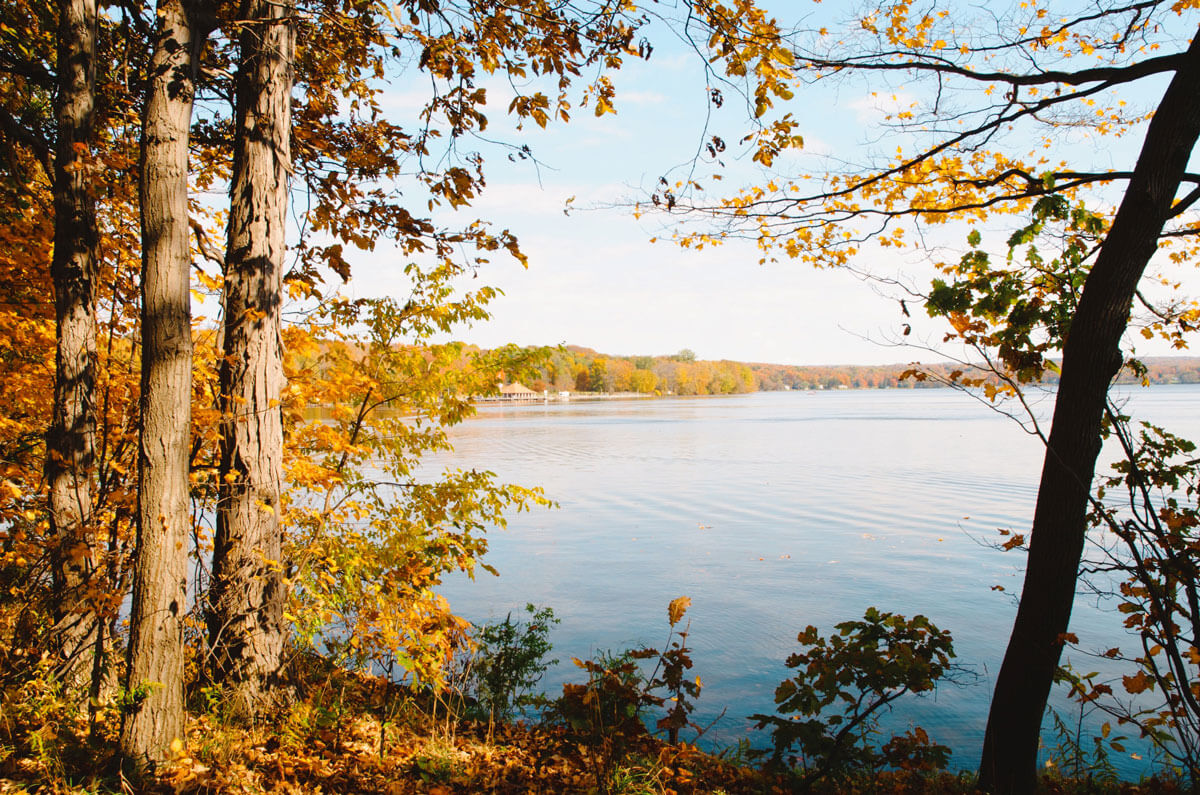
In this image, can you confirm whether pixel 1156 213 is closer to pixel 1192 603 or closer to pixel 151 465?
pixel 1192 603

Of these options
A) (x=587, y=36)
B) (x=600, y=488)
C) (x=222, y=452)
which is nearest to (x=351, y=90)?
(x=587, y=36)

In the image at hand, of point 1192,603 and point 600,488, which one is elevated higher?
point 1192,603

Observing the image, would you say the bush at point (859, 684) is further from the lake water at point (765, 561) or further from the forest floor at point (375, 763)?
the lake water at point (765, 561)

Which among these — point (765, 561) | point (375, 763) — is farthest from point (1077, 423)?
point (765, 561)

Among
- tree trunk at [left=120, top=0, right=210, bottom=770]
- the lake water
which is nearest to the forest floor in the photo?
tree trunk at [left=120, top=0, right=210, bottom=770]

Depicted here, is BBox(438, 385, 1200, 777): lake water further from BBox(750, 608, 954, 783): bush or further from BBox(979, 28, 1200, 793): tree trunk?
BBox(750, 608, 954, 783): bush

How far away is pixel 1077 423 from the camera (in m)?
3.64

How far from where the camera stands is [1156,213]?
3508mm

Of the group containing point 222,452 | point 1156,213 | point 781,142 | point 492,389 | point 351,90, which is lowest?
point 222,452

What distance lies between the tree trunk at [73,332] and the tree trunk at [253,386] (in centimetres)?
70

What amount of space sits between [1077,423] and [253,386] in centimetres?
477

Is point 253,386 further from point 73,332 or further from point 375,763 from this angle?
point 375,763

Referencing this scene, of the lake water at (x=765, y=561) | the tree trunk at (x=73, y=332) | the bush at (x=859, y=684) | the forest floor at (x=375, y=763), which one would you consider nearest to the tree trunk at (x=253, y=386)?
the forest floor at (x=375, y=763)

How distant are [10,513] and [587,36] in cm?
461
